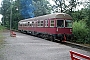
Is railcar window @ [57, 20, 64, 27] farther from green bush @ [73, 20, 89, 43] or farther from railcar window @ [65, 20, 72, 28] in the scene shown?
green bush @ [73, 20, 89, 43]

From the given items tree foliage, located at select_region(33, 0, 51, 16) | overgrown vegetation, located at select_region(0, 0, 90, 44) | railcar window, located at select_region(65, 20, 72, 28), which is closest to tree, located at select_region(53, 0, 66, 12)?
overgrown vegetation, located at select_region(0, 0, 90, 44)

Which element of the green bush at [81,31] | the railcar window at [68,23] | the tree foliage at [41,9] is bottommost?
the green bush at [81,31]

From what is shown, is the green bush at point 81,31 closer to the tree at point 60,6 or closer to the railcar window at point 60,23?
the railcar window at point 60,23

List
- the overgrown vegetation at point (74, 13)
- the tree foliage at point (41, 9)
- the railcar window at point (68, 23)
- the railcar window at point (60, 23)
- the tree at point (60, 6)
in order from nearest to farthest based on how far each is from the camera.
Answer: the overgrown vegetation at point (74, 13) < the railcar window at point (60, 23) < the railcar window at point (68, 23) < the tree at point (60, 6) < the tree foliage at point (41, 9)

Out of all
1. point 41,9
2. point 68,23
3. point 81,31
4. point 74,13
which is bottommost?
point 81,31

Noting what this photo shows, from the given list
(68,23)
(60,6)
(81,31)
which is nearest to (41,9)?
(60,6)

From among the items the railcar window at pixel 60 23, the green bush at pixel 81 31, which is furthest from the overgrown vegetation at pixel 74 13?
the railcar window at pixel 60 23

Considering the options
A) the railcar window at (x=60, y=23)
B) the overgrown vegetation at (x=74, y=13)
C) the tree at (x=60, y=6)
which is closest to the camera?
the overgrown vegetation at (x=74, y=13)

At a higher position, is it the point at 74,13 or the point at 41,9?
the point at 41,9

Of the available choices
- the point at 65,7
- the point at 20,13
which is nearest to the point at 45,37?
the point at 65,7

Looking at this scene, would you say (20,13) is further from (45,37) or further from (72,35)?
(72,35)

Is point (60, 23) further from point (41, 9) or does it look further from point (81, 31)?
point (41, 9)

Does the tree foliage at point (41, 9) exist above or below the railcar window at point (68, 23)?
above

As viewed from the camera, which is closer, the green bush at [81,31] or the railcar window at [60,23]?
the green bush at [81,31]
